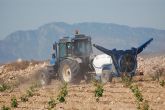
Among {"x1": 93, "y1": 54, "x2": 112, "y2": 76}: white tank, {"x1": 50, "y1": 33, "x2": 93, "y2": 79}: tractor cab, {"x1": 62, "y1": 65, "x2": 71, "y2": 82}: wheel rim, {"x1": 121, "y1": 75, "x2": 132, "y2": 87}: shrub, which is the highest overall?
{"x1": 50, "y1": 33, "x2": 93, "y2": 79}: tractor cab

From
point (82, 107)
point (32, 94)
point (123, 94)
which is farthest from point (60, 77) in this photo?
point (82, 107)

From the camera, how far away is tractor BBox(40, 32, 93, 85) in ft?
81.8

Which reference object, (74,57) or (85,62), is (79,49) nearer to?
(74,57)

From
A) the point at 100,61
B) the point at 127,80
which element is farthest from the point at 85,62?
the point at 127,80

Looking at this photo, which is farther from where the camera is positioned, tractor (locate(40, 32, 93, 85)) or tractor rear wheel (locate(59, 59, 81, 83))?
tractor (locate(40, 32, 93, 85))

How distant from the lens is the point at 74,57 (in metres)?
25.3

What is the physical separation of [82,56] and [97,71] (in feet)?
3.80

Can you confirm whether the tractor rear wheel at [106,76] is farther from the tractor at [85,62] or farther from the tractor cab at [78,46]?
the tractor cab at [78,46]

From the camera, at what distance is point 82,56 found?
25.3m

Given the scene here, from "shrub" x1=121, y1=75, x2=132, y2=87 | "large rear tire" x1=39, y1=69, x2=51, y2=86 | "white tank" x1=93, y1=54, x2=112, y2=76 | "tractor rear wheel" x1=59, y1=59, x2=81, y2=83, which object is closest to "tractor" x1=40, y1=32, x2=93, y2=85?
"tractor rear wheel" x1=59, y1=59, x2=81, y2=83

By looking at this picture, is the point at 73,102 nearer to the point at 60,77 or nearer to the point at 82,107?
the point at 82,107

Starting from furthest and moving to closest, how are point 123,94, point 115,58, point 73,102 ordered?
point 115,58, point 123,94, point 73,102

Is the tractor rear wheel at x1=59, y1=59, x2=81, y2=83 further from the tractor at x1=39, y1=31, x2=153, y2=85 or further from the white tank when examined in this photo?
the white tank

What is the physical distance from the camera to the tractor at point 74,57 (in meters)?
24.9
